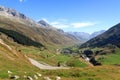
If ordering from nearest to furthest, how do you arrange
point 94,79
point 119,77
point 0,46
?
point 94,79
point 119,77
point 0,46

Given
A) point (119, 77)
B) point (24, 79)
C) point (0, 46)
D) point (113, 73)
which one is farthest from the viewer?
point (0, 46)

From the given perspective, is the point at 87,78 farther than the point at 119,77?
No

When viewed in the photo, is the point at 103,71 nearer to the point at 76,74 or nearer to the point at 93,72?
the point at 93,72

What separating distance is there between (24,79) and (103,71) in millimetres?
21404

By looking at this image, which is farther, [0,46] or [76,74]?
[0,46]

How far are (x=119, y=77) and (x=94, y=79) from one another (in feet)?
25.4

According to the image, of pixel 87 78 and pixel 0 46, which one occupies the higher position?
pixel 0 46

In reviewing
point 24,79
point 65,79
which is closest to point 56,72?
point 65,79

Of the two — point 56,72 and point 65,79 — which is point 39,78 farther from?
point 56,72

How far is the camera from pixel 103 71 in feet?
199

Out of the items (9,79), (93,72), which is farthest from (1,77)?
(93,72)

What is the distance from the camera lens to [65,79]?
48812 mm

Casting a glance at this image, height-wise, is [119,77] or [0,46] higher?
[0,46]

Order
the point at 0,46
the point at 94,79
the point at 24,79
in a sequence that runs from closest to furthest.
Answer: the point at 24,79
the point at 94,79
the point at 0,46
